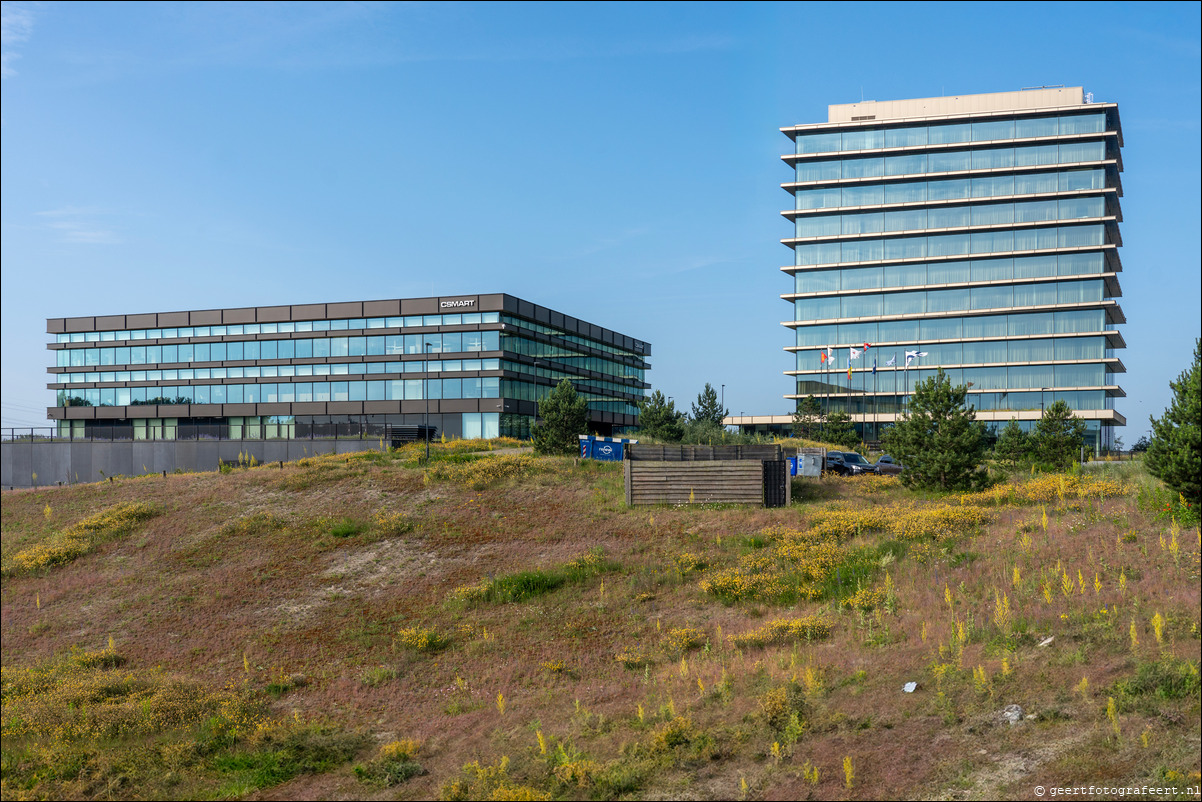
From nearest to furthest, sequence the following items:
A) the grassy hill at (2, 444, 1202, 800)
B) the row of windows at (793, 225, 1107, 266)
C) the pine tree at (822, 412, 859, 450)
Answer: the grassy hill at (2, 444, 1202, 800) → the pine tree at (822, 412, 859, 450) → the row of windows at (793, 225, 1107, 266)

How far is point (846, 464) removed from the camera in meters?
46.9

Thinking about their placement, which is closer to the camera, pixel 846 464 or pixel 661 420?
pixel 846 464

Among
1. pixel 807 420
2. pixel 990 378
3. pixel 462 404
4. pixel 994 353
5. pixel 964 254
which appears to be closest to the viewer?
pixel 462 404

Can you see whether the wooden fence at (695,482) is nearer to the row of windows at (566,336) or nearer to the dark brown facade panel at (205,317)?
the row of windows at (566,336)

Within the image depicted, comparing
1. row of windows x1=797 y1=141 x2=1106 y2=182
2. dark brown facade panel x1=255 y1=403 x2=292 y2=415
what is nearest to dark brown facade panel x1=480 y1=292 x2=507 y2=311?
dark brown facade panel x1=255 y1=403 x2=292 y2=415

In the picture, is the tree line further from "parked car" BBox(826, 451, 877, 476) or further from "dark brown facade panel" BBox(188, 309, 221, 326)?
"dark brown facade panel" BBox(188, 309, 221, 326)

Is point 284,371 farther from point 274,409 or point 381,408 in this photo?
point 381,408

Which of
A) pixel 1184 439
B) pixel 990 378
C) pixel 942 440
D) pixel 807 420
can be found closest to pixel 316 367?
pixel 807 420

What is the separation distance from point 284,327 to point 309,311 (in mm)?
3419

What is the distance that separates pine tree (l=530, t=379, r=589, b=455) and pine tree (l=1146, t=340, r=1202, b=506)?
96.2 ft

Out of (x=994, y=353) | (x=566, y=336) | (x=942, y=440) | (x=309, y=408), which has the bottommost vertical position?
(x=942, y=440)

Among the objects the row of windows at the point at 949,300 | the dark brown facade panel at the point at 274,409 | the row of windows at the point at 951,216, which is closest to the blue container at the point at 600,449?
the dark brown facade panel at the point at 274,409

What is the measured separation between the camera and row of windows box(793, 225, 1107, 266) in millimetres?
90688

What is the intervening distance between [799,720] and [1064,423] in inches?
1947
